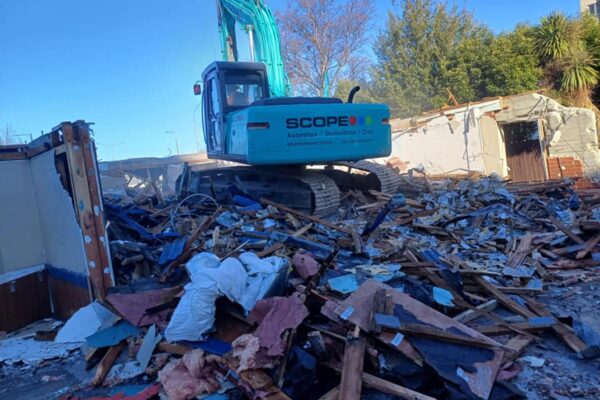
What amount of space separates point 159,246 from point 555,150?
56.0 ft

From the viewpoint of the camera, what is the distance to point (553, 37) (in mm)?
20797

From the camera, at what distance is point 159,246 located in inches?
232

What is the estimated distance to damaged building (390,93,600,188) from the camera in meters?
17.0

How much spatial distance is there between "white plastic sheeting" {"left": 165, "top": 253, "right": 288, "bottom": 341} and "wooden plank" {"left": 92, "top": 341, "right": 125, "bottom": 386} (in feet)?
1.98

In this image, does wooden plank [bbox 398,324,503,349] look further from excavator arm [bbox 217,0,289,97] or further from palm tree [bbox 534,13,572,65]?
palm tree [bbox 534,13,572,65]

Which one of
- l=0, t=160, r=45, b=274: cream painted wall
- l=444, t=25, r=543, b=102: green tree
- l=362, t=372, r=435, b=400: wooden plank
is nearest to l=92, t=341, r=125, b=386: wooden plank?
l=362, t=372, r=435, b=400: wooden plank

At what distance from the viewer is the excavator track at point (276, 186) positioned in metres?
7.38

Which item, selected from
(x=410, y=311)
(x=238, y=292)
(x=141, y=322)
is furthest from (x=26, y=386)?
(x=410, y=311)

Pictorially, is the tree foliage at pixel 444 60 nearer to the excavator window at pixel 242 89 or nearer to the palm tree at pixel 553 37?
the palm tree at pixel 553 37

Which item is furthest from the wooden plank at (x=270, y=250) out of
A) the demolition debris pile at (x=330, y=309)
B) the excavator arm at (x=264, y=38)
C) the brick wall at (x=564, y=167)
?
the brick wall at (x=564, y=167)

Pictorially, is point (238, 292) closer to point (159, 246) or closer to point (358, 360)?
point (358, 360)

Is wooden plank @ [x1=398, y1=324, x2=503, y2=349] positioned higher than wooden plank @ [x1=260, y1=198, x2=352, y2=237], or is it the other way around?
wooden plank @ [x1=260, y1=198, x2=352, y2=237]

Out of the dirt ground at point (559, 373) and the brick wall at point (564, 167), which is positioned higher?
the brick wall at point (564, 167)

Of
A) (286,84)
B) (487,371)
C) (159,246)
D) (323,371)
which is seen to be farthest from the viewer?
(286,84)
